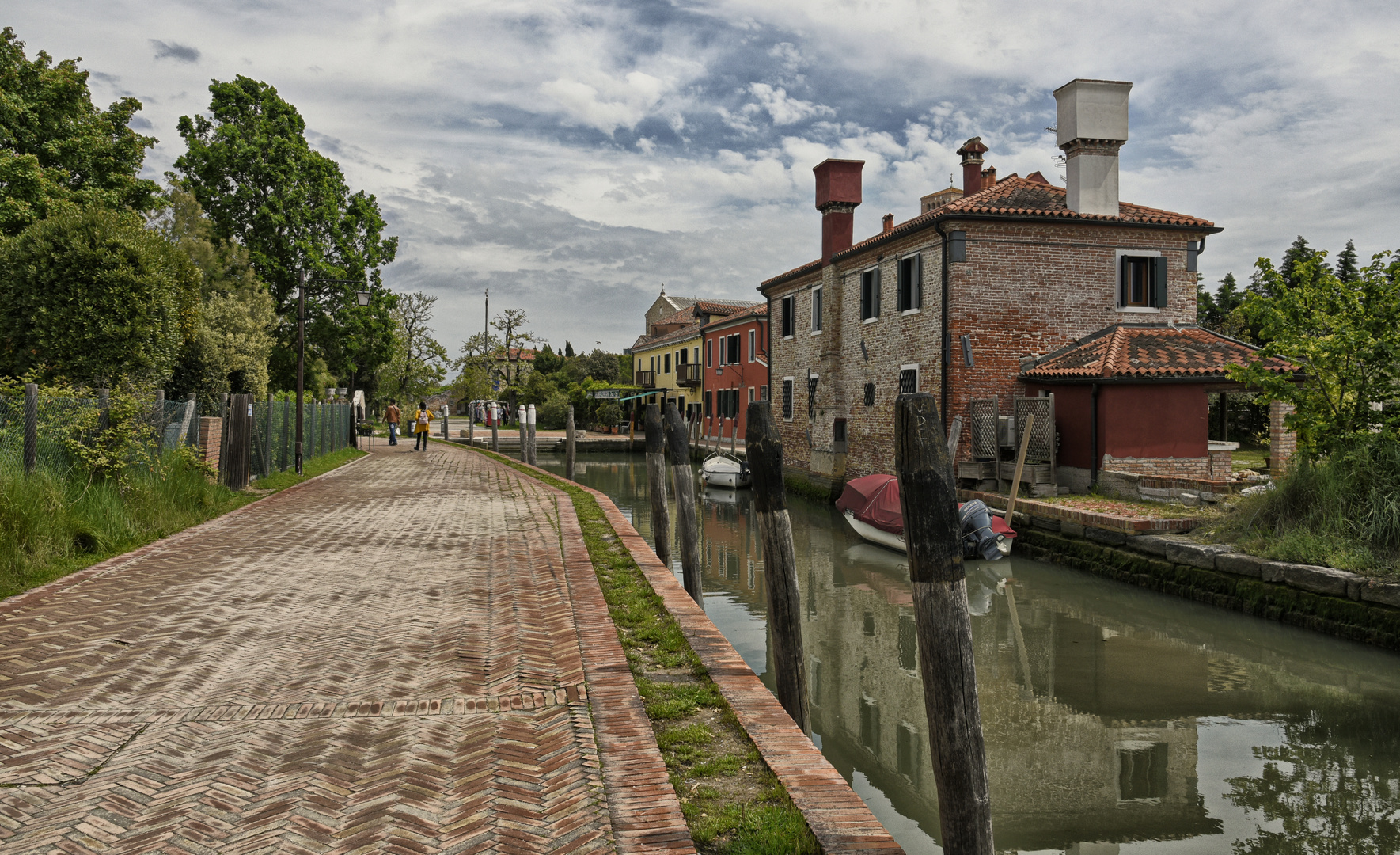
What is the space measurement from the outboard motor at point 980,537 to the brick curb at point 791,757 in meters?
9.51

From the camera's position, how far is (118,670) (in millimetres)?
4781

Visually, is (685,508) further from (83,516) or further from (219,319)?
(219,319)

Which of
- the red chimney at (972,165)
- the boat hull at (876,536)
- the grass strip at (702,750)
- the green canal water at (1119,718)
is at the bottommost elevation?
the green canal water at (1119,718)

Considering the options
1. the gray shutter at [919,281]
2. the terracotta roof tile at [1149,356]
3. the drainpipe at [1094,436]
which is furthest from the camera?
the gray shutter at [919,281]

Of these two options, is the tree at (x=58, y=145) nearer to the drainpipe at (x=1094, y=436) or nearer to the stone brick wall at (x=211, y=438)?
the stone brick wall at (x=211, y=438)

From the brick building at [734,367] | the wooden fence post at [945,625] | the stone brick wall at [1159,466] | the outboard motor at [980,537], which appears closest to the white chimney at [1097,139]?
the stone brick wall at [1159,466]

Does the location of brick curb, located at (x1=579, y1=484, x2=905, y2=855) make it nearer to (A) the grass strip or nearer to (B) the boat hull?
(A) the grass strip

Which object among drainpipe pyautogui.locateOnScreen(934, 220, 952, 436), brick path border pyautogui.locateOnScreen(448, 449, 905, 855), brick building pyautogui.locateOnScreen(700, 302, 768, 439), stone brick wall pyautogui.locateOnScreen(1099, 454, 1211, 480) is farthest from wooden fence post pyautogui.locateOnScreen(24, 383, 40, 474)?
brick building pyautogui.locateOnScreen(700, 302, 768, 439)

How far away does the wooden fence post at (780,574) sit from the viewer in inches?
214

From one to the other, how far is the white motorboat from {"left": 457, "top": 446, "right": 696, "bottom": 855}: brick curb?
68.5ft

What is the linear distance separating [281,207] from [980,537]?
26638 mm

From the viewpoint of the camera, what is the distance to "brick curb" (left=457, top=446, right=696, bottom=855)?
3047mm

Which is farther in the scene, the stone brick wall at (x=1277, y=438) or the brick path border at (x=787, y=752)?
the stone brick wall at (x=1277, y=438)

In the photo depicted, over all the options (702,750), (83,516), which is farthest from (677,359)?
(702,750)
